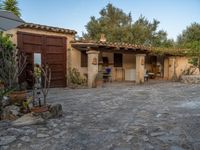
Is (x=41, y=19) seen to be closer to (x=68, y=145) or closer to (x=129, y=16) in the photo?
(x=129, y=16)

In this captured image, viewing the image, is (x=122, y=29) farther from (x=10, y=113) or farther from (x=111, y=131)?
(x=111, y=131)

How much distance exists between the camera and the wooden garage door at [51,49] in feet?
33.2

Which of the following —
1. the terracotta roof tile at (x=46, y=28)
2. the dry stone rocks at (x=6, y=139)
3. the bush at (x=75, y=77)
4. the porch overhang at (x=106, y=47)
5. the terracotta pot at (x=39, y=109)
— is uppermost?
the terracotta roof tile at (x=46, y=28)

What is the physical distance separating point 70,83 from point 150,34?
17.4 meters

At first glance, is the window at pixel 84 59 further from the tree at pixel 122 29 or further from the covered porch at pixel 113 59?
the tree at pixel 122 29

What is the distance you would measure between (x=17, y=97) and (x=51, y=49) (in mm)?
5755

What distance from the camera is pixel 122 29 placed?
80.9 ft

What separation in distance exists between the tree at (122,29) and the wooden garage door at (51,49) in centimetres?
1339

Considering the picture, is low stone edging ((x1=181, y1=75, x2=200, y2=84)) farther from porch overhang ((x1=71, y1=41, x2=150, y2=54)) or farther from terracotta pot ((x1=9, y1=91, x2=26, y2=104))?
terracotta pot ((x1=9, y1=91, x2=26, y2=104))

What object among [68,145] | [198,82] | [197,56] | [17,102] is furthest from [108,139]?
[197,56]

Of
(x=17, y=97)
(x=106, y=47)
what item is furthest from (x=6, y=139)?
(x=106, y=47)

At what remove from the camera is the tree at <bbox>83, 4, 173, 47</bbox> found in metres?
24.7

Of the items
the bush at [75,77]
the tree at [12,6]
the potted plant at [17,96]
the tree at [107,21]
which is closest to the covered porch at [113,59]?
the bush at [75,77]

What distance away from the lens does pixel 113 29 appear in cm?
2473
